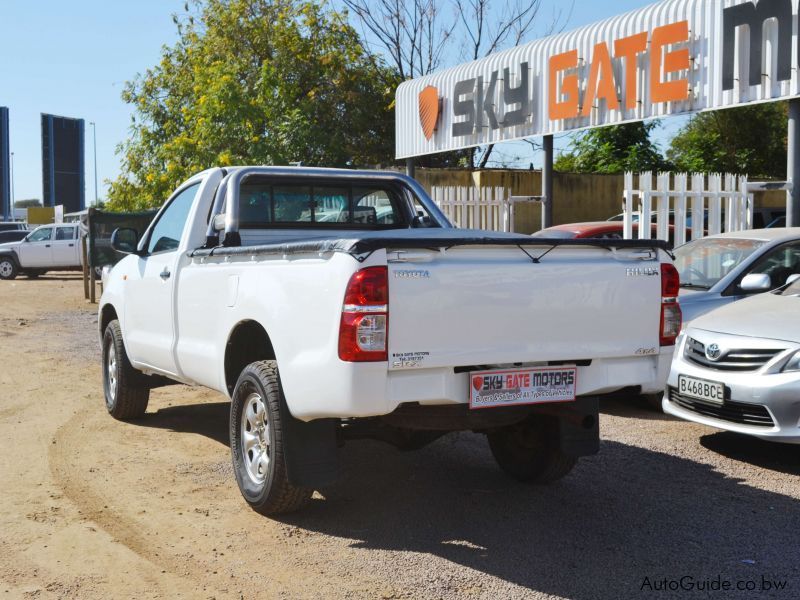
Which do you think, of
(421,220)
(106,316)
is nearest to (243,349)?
(421,220)

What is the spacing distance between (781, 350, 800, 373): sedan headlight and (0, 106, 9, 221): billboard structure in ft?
288

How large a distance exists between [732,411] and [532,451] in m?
1.47

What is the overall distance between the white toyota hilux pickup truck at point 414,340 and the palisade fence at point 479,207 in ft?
33.4

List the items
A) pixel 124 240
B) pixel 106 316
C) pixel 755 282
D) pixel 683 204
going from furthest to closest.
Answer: pixel 683 204 → pixel 106 316 → pixel 755 282 → pixel 124 240

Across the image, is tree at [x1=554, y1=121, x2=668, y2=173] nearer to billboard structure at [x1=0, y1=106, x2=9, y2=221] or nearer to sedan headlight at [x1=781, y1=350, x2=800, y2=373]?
sedan headlight at [x1=781, y1=350, x2=800, y2=373]

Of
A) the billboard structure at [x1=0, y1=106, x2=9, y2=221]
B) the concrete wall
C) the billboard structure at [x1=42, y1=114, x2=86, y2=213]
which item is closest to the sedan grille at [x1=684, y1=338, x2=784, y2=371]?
the concrete wall

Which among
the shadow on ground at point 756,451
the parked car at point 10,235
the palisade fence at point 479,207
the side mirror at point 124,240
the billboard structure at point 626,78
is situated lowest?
the shadow on ground at point 756,451

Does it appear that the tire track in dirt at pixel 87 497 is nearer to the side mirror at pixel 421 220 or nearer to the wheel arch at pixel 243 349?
the wheel arch at pixel 243 349

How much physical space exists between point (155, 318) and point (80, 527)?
2118 mm

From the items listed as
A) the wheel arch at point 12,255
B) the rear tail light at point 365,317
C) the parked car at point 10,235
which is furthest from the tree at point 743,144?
the rear tail light at point 365,317

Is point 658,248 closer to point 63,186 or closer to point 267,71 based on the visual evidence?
point 267,71

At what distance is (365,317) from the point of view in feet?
13.6

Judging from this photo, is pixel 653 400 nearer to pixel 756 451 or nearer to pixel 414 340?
pixel 756 451

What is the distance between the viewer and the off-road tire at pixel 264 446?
4.75m
